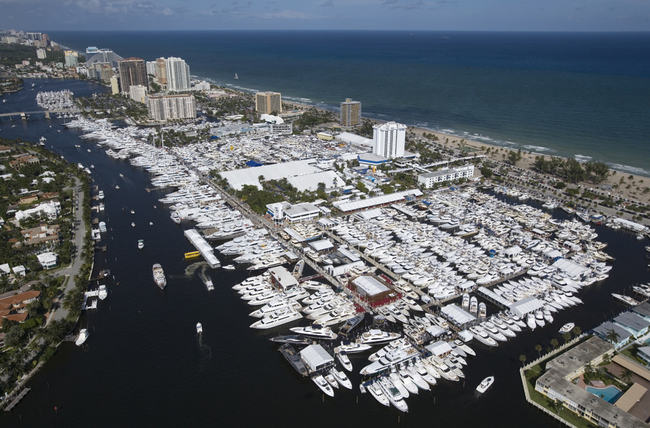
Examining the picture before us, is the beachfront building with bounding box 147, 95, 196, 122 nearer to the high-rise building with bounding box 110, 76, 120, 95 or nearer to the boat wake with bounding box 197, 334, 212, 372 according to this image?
the high-rise building with bounding box 110, 76, 120, 95

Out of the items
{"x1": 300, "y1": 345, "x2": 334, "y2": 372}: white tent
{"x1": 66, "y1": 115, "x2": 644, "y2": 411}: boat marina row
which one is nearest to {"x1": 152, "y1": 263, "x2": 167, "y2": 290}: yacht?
{"x1": 66, "y1": 115, "x2": 644, "y2": 411}: boat marina row

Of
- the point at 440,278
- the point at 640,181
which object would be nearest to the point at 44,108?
the point at 440,278

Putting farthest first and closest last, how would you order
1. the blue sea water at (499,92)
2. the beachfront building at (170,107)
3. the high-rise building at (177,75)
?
the high-rise building at (177,75) → the beachfront building at (170,107) → the blue sea water at (499,92)

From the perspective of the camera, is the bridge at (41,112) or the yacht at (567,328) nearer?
the yacht at (567,328)

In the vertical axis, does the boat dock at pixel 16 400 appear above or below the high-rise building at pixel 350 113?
below

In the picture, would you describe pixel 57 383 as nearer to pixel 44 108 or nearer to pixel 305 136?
pixel 305 136

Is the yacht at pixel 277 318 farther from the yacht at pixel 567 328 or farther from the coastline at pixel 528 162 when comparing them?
the coastline at pixel 528 162

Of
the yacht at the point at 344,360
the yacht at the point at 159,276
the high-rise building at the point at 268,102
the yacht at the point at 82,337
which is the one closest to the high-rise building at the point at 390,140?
the high-rise building at the point at 268,102
